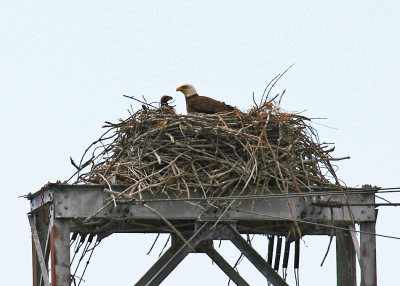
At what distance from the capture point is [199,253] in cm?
1160

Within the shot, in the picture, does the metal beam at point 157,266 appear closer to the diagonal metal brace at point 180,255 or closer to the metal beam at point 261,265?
the diagonal metal brace at point 180,255

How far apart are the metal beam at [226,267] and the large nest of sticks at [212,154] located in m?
1.21

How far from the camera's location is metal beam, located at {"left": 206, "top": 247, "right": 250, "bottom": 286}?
10969 millimetres

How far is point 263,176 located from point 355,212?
967mm

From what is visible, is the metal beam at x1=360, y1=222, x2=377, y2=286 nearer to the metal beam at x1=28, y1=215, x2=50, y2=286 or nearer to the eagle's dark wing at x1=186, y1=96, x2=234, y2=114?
the eagle's dark wing at x1=186, y1=96, x2=234, y2=114

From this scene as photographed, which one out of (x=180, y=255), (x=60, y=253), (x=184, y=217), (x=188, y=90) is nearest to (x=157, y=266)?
(x=180, y=255)

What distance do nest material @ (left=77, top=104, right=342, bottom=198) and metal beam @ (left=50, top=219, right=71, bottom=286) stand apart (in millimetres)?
650

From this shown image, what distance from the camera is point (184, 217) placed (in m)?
→ 9.87

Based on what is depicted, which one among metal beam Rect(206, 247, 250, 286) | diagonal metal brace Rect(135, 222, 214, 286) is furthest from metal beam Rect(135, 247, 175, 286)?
metal beam Rect(206, 247, 250, 286)

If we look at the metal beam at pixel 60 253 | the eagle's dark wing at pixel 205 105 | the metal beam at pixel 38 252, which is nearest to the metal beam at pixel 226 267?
the eagle's dark wing at pixel 205 105

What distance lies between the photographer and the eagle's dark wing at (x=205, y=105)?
11.7m

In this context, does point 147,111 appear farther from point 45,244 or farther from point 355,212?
point 355,212

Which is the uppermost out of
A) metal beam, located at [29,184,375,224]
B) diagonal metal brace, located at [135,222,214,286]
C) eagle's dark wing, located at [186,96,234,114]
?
eagle's dark wing, located at [186,96,234,114]

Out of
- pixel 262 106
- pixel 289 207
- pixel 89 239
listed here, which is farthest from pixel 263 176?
pixel 89 239
